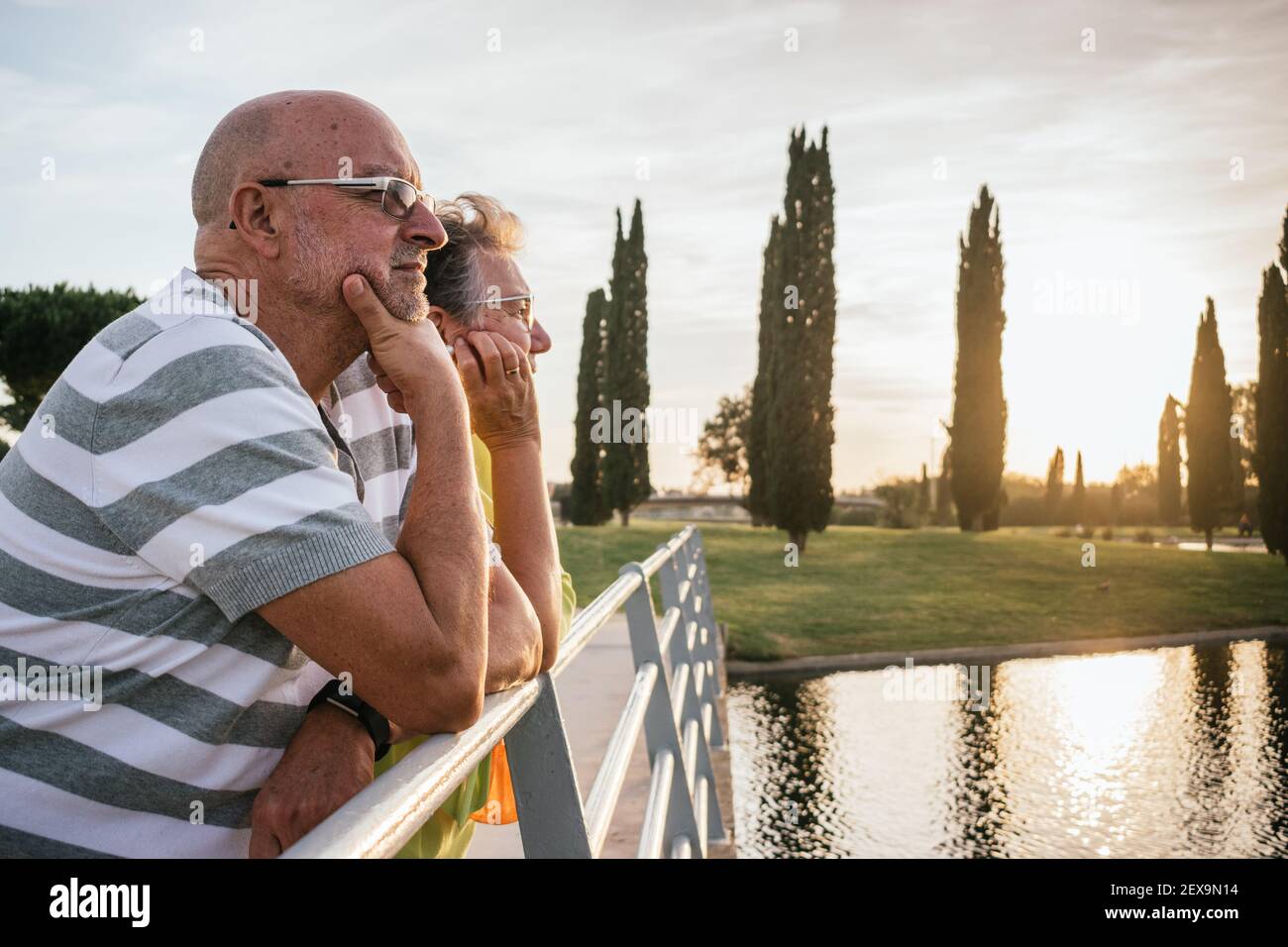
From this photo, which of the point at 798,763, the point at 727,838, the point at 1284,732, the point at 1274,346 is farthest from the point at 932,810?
the point at 1274,346

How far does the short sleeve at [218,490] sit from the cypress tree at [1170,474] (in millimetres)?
46369

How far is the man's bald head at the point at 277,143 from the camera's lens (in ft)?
4.22

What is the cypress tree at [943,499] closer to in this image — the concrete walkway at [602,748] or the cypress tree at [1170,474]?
the cypress tree at [1170,474]

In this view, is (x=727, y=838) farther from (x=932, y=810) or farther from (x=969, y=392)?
(x=969, y=392)

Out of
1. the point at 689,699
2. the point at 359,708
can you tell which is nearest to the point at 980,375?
the point at 689,699

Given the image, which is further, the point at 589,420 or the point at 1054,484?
the point at 1054,484

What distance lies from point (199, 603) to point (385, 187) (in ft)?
1.87

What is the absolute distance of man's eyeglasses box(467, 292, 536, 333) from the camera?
193 centimetres

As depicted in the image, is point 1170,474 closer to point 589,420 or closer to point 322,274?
point 589,420

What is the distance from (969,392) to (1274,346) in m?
6.80

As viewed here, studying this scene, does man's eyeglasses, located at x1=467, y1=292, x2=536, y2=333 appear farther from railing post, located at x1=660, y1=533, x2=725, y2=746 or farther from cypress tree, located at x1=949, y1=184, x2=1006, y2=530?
cypress tree, located at x1=949, y1=184, x2=1006, y2=530

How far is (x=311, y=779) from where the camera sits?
1.10m

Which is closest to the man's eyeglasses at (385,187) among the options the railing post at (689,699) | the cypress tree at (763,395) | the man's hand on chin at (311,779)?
the man's hand on chin at (311,779)
